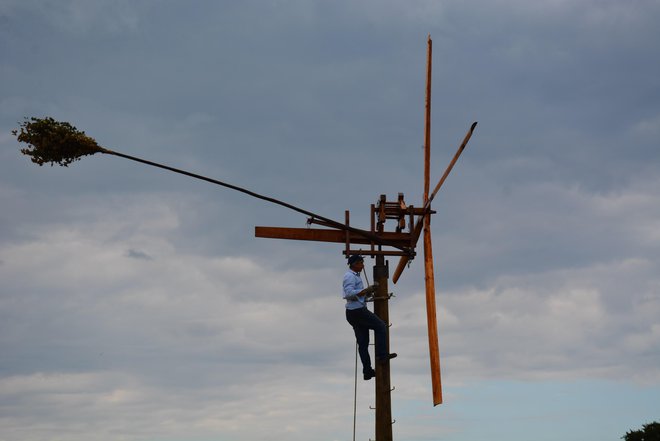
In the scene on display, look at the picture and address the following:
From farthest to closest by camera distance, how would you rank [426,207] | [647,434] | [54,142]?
[647,434], [426,207], [54,142]

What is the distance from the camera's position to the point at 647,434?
24.7 metres

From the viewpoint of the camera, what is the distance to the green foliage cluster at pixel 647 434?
80.1ft

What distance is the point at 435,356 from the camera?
16.7 metres

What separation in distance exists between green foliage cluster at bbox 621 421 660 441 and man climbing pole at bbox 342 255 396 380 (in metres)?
11.7

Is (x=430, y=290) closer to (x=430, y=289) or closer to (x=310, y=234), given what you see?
(x=430, y=289)

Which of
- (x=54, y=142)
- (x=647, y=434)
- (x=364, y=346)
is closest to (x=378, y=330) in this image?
(x=364, y=346)

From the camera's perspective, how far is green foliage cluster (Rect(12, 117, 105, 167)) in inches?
559

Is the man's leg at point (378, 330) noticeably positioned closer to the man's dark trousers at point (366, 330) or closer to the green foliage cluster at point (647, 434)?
the man's dark trousers at point (366, 330)

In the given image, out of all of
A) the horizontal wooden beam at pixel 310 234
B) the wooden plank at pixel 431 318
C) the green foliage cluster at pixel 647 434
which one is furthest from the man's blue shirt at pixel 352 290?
the green foliage cluster at pixel 647 434

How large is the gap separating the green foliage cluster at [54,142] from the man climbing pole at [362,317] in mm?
4940

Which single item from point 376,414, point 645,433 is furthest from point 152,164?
point 645,433

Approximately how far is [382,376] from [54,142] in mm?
6984

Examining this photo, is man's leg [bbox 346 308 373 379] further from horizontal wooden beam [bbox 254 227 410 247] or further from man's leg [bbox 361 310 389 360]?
horizontal wooden beam [bbox 254 227 410 247]

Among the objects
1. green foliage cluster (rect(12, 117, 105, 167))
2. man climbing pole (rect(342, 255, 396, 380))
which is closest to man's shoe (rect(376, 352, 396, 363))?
man climbing pole (rect(342, 255, 396, 380))
